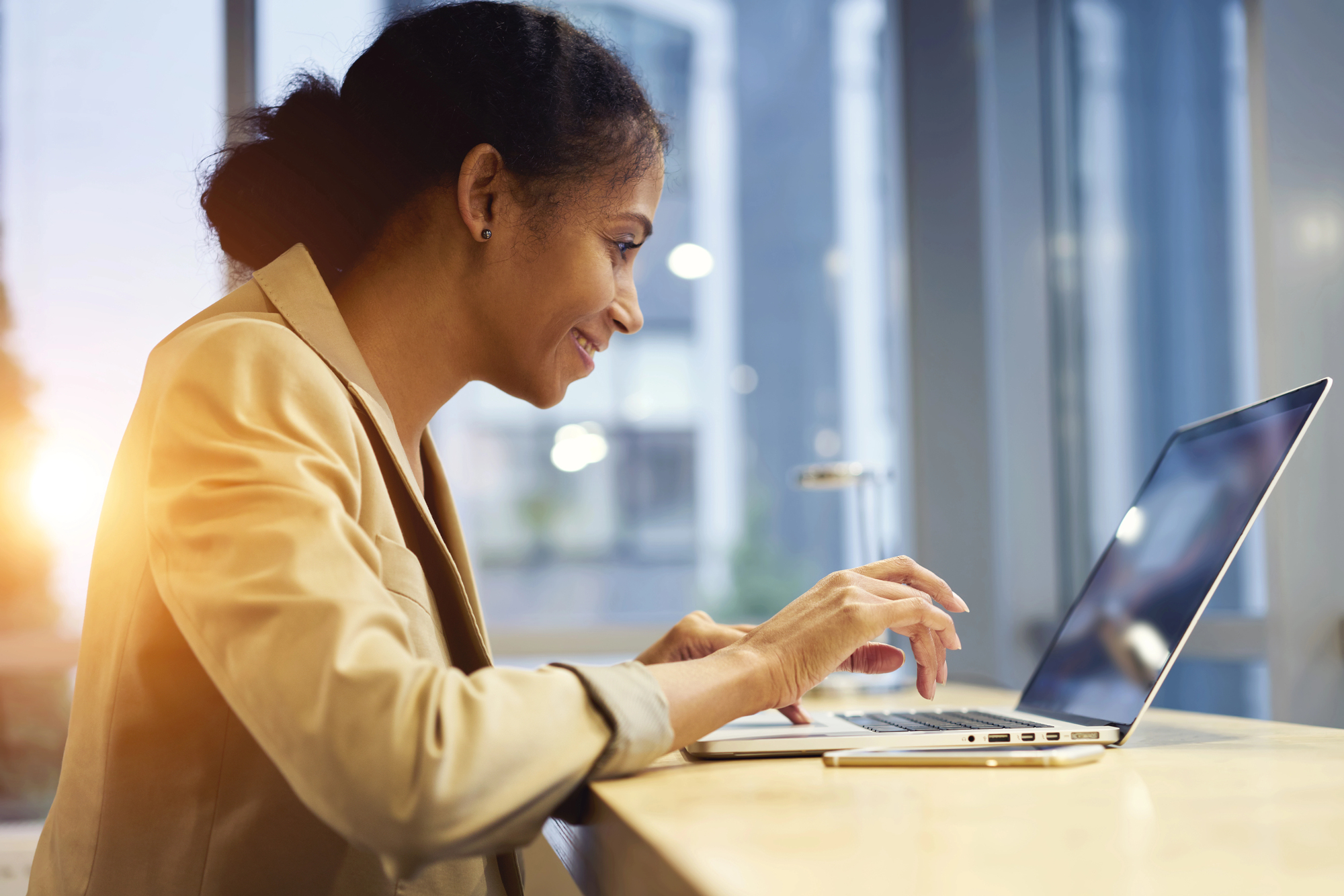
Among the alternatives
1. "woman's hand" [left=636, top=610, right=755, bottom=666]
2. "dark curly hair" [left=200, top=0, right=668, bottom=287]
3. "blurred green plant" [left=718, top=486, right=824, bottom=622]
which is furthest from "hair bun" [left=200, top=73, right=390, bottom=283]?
"blurred green plant" [left=718, top=486, right=824, bottom=622]

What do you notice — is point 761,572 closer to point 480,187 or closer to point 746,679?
point 480,187

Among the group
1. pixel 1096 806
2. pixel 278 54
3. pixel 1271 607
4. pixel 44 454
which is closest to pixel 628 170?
pixel 1096 806

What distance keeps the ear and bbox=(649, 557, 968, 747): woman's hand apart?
502 millimetres

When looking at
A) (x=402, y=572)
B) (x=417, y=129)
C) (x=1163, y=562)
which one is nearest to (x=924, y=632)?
(x=1163, y=562)

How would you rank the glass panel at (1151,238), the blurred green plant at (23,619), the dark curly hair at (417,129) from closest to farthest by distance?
the dark curly hair at (417,129) → the glass panel at (1151,238) → the blurred green plant at (23,619)

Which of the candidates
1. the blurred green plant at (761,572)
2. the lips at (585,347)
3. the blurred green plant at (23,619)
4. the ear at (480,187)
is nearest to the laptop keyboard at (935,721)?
the lips at (585,347)

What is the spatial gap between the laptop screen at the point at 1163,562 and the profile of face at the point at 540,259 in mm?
654

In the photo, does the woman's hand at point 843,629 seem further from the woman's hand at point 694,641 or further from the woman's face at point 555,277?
the woman's face at point 555,277

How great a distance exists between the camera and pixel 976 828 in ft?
1.89

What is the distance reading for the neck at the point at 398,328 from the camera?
40.9 inches

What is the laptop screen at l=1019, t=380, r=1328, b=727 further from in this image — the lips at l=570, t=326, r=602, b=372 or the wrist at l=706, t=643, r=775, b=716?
the lips at l=570, t=326, r=602, b=372

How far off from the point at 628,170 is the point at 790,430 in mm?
1343

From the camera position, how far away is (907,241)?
7.49ft

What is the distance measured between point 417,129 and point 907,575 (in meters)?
0.68
